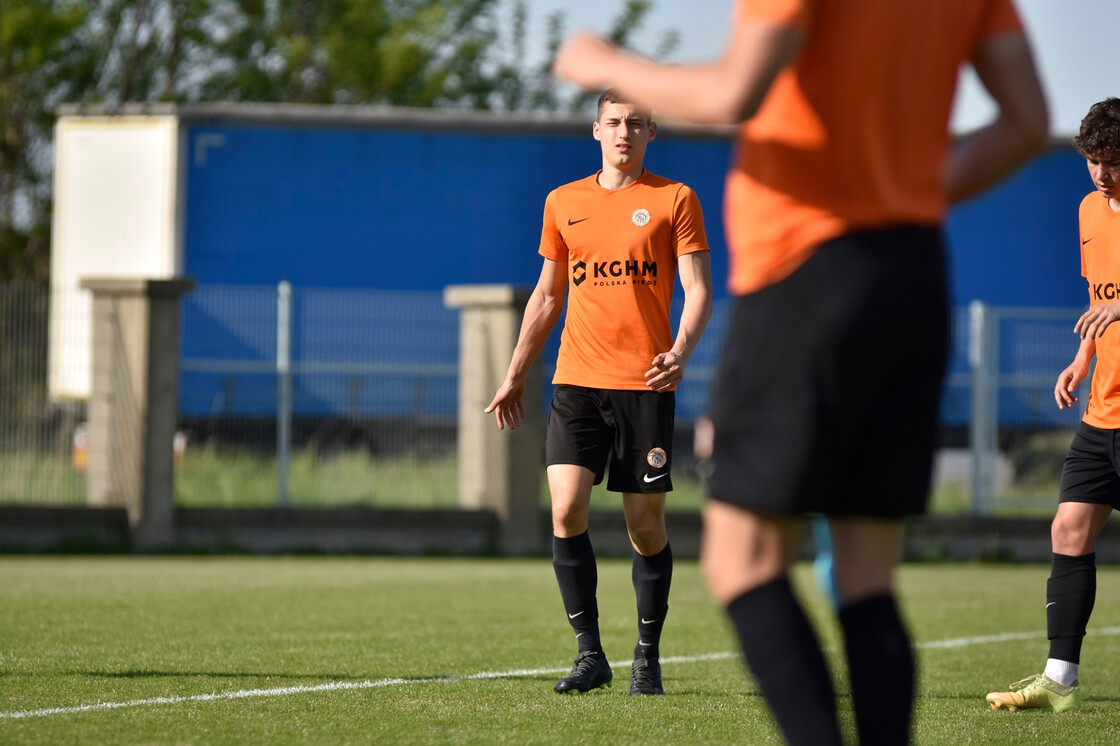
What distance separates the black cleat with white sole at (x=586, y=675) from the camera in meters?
5.33

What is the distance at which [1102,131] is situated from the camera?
497cm

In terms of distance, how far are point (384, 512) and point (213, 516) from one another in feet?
5.24

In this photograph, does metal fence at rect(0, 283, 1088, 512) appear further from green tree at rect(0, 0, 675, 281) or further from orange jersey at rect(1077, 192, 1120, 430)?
green tree at rect(0, 0, 675, 281)

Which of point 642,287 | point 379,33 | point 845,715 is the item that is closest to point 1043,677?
point 845,715

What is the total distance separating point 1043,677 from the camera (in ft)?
17.4

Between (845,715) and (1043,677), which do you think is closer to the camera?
(845,715)

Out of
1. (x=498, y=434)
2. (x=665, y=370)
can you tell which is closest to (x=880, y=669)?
(x=665, y=370)

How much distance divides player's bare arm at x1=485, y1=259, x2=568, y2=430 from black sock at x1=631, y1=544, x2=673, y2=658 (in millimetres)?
753

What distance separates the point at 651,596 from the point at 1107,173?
2.27 metres

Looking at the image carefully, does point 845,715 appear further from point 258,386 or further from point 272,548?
point 258,386

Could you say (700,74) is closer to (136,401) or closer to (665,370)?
(665,370)

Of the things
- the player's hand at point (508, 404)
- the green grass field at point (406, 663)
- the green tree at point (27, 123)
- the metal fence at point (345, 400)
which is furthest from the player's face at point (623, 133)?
the green tree at point (27, 123)

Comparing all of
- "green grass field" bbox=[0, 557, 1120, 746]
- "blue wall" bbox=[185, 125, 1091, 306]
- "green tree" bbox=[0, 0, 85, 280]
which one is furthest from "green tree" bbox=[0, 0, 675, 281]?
"green grass field" bbox=[0, 557, 1120, 746]

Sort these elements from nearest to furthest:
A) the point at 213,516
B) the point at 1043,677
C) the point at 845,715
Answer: the point at 845,715
the point at 1043,677
the point at 213,516
